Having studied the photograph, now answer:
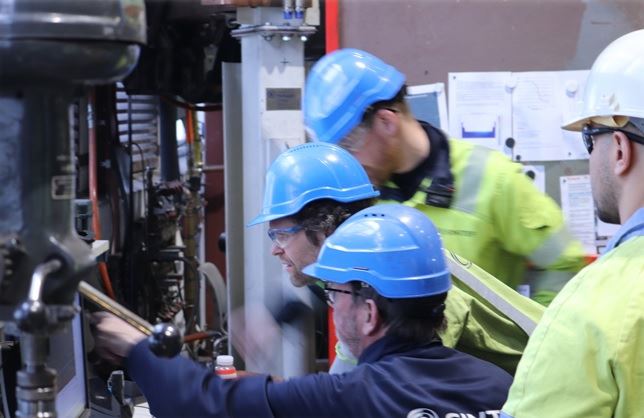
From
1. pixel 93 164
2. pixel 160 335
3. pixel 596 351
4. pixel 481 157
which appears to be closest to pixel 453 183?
pixel 481 157

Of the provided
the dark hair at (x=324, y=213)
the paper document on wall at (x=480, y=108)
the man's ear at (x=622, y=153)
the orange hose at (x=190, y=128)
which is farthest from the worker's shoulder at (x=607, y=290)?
the orange hose at (x=190, y=128)

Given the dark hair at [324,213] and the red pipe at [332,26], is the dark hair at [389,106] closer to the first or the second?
the dark hair at [324,213]

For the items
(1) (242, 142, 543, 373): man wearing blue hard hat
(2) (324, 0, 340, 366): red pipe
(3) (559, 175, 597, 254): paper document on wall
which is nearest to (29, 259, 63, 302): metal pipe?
(1) (242, 142, 543, 373): man wearing blue hard hat

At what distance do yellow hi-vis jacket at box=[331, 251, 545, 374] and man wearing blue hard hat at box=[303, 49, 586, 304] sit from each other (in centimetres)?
33

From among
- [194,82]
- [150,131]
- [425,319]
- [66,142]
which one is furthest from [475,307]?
[150,131]

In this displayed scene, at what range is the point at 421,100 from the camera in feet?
12.2

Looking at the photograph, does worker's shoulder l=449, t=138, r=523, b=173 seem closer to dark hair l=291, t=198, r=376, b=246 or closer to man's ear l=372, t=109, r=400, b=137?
man's ear l=372, t=109, r=400, b=137

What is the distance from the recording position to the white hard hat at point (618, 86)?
1.59 metres

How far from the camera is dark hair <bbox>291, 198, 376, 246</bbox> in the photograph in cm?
240

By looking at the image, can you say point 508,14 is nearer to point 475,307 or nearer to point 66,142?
point 475,307

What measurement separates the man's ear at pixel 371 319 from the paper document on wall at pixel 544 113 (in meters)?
1.84

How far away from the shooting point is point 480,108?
12.2 ft

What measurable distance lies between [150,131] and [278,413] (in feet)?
14.2

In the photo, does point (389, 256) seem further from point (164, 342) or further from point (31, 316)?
point (31, 316)
